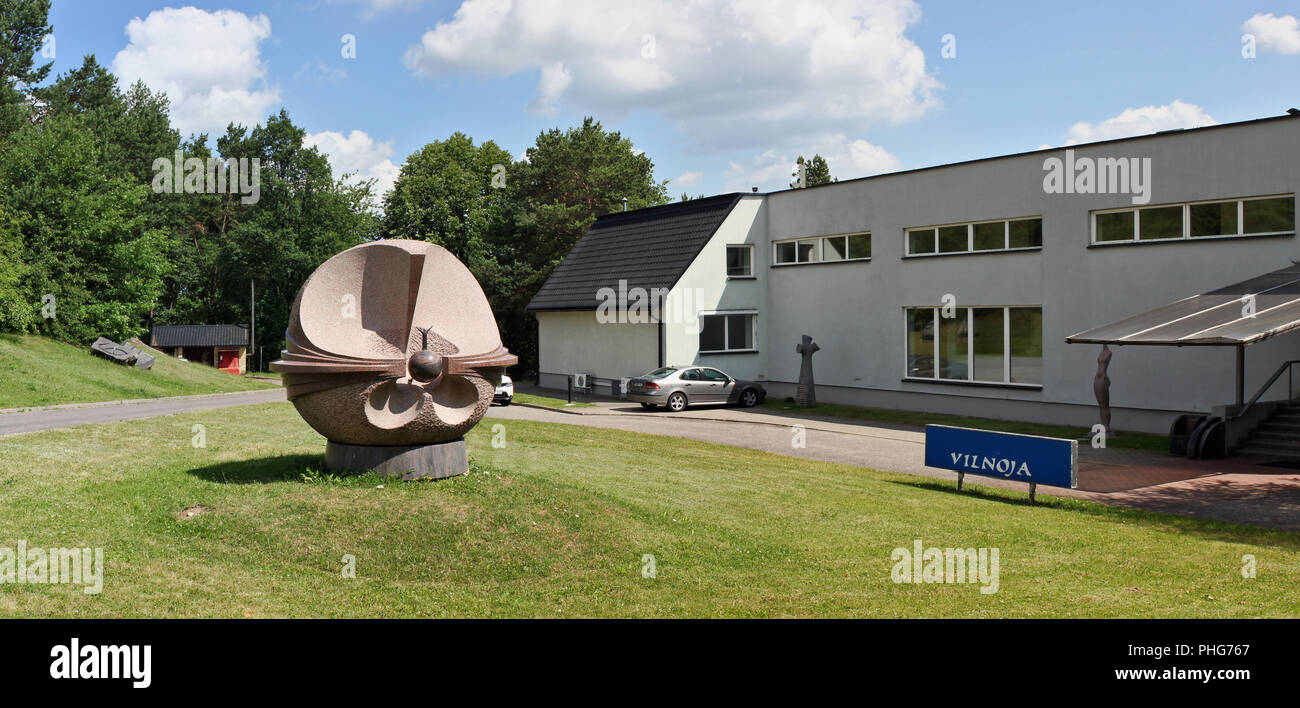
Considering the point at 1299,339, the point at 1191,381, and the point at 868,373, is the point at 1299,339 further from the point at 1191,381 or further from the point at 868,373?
the point at 868,373

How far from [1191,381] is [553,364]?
23.9 m

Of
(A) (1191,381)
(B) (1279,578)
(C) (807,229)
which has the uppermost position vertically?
(C) (807,229)

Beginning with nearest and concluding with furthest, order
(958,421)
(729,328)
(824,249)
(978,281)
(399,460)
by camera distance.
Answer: (399,460) → (958,421) → (978,281) → (824,249) → (729,328)

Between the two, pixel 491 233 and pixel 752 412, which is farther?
pixel 491 233

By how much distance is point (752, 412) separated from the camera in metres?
28.7

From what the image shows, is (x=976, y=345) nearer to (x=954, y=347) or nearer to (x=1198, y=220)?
(x=954, y=347)

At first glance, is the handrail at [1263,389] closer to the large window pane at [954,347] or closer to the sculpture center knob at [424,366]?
the large window pane at [954,347]

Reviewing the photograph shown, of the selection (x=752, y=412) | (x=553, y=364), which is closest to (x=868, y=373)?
(x=752, y=412)

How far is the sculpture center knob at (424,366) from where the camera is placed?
10.9 meters

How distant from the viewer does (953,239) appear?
1055 inches

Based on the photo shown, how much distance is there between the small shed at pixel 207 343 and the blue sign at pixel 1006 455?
48200mm

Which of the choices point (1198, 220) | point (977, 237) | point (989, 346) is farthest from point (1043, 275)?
point (1198, 220)

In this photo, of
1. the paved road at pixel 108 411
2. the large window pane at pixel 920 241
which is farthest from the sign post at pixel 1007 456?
the paved road at pixel 108 411

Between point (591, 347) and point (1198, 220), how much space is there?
2096cm
